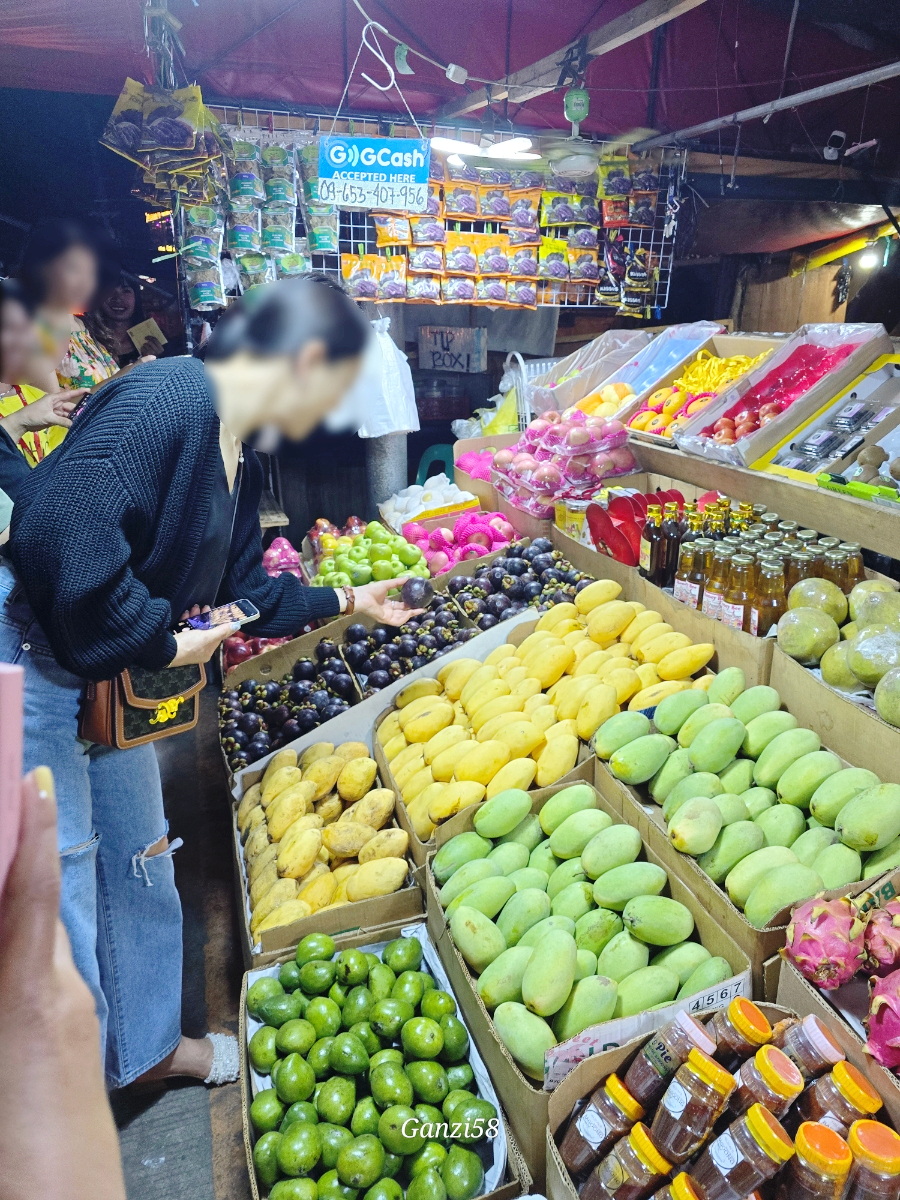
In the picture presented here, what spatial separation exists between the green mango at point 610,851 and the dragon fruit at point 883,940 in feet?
1.67

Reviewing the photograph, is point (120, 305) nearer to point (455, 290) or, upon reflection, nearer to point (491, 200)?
point (455, 290)

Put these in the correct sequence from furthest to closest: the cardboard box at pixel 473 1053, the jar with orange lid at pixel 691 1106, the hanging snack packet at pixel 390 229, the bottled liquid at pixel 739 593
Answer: the hanging snack packet at pixel 390 229, the bottled liquid at pixel 739 593, the cardboard box at pixel 473 1053, the jar with orange lid at pixel 691 1106

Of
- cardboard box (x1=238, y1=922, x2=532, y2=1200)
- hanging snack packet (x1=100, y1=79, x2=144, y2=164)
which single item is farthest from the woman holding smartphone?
hanging snack packet (x1=100, y1=79, x2=144, y2=164)

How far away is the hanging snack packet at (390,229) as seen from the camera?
4.39 metres

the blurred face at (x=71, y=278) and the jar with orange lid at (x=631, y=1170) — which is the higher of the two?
the blurred face at (x=71, y=278)

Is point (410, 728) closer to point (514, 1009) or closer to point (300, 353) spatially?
point (514, 1009)

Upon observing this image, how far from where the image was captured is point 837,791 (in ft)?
5.33

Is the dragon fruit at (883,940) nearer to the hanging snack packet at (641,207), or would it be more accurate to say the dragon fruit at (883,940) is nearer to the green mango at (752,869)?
the green mango at (752,869)

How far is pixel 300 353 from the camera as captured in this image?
1119 millimetres

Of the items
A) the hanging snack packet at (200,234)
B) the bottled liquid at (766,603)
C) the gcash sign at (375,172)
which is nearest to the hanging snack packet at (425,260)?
the gcash sign at (375,172)

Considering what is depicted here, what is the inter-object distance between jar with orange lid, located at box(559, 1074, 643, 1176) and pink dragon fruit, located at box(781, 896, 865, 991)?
1.25 ft

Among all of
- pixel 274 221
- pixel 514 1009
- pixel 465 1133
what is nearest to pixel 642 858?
pixel 514 1009

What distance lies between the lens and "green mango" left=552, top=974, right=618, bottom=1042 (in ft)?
4.66

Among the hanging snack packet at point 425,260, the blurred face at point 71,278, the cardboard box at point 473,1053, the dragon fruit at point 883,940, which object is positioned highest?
the hanging snack packet at point 425,260
